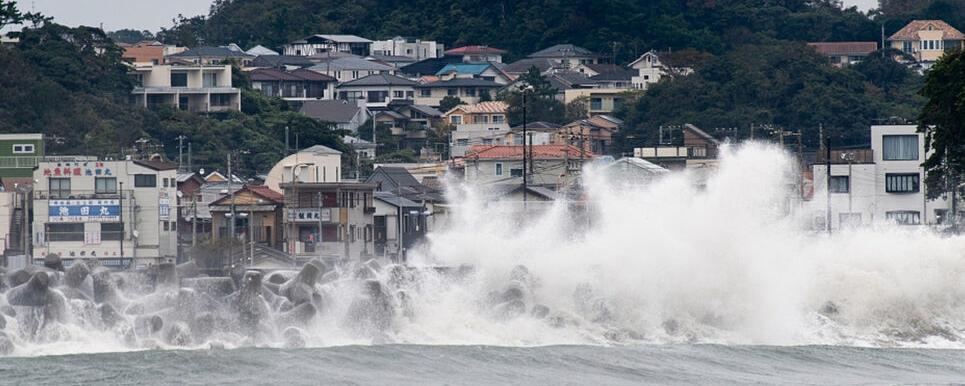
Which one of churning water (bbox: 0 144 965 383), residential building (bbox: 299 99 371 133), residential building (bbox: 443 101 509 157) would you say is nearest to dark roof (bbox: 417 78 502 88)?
residential building (bbox: 299 99 371 133)

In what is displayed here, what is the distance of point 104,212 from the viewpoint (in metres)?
64.6

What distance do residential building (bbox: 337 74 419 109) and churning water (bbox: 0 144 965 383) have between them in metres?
87.8

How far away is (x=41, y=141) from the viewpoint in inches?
2835

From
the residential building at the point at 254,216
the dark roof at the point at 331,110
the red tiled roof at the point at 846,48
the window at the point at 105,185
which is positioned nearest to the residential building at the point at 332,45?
the dark roof at the point at 331,110

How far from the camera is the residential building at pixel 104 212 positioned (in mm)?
63875

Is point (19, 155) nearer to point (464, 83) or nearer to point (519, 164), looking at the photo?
point (519, 164)

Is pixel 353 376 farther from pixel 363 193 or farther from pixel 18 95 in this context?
pixel 18 95

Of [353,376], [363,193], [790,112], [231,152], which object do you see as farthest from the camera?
[790,112]

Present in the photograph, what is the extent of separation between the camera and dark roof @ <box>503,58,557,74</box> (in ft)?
458

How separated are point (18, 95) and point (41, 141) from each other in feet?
50.5

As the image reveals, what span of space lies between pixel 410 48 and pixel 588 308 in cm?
11683

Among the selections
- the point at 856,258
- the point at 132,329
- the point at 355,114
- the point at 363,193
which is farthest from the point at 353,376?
the point at 355,114

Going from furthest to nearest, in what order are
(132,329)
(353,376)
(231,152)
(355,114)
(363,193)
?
(355,114) → (231,152) → (363,193) → (132,329) → (353,376)

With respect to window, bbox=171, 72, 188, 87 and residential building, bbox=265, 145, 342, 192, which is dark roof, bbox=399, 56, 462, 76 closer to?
window, bbox=171, 72, 188, 87
